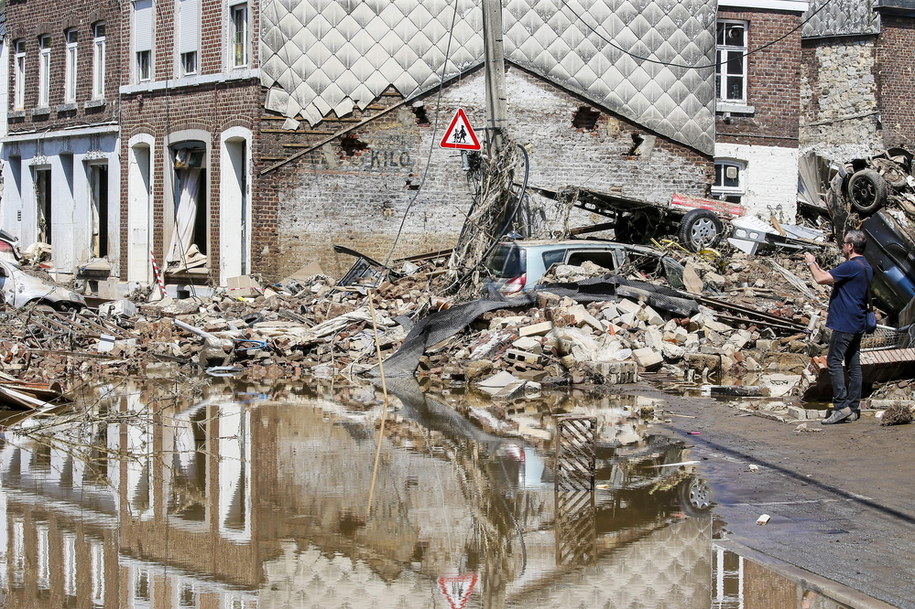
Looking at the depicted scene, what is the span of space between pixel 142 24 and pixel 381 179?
7.32 metres

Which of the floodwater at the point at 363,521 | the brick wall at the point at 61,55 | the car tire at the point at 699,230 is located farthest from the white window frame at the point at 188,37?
the floodwater at the point at 363,521

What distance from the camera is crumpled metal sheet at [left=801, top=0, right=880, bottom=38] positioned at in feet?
103

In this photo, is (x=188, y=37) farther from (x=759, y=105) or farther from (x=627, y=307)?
(x=627, y=307)

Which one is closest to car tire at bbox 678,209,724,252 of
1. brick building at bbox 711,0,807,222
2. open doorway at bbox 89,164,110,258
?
brick building at bbox 711,0,807,222

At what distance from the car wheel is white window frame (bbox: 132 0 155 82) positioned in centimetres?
2081

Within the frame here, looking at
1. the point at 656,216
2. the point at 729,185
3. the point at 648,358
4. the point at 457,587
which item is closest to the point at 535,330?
the point at 648,358

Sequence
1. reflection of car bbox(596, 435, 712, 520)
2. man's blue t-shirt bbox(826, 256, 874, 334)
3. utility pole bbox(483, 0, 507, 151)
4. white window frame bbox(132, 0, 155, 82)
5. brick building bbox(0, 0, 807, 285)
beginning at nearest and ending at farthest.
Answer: reflection of car bbox(596, 435, 712, 520) → man's blue t-shirt bbox(826, 256, 874, 334) → utility pole bbox(483, 0, 507, 151) → brick building bbox(0, 0, 807, 285) → white window frame bbox(132, 0, 155, 82)

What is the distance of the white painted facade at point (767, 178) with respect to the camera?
89.9ft

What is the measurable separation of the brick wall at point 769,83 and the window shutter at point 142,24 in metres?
12.7

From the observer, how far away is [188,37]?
25453 millimetres

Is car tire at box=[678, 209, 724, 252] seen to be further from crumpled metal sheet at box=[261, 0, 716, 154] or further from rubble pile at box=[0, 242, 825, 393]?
crumpled metal sheet at box=[261, 0, 716, 154]

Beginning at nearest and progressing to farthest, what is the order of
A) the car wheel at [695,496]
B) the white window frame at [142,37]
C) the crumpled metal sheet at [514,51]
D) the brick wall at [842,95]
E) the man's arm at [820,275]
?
1. the car wheel at [695,496]
2. the man's arm at [820,275]
3. the crumpled metal sheet at [514,51]
4. the white window frame at [142,37]
5. the brick wall at [842,95]

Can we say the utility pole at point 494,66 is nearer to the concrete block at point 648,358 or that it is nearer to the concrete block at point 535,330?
the concrete block at point 535,330

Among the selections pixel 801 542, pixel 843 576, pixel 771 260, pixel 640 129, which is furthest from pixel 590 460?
pixel 640 129
